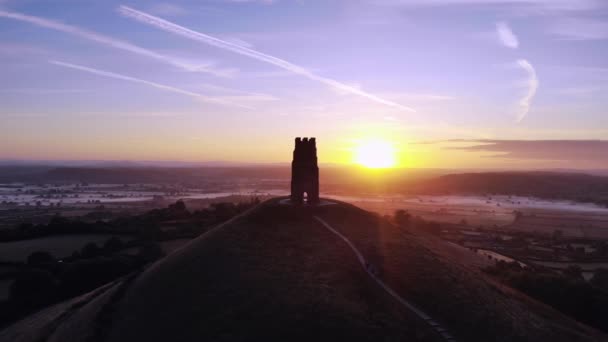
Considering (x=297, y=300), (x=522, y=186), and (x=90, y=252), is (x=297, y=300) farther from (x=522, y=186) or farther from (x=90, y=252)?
(x=522, y=186)

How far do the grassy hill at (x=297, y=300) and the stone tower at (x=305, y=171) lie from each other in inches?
173

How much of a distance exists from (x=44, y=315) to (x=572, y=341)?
909 inches

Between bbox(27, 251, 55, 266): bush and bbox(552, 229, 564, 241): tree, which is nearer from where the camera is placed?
bbox(27, 251, 55, 266): bush

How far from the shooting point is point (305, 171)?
2952 cm

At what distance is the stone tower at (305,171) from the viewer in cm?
2956

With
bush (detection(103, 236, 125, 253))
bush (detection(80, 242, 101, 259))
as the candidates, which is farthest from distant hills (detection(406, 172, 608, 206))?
bush (detection(80, 242, 101, 259))

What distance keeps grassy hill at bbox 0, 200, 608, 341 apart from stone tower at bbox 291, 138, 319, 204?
173 inches

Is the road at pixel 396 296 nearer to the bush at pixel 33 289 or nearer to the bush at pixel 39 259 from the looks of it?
the bush at pixel 33 289

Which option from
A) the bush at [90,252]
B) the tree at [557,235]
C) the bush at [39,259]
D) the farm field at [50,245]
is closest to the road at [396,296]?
the bush at [90,252]

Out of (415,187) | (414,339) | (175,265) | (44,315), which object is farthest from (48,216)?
(415,187)

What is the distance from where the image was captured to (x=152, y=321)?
16.6 meters

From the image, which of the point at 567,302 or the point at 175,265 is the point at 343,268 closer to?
the point at 175,265

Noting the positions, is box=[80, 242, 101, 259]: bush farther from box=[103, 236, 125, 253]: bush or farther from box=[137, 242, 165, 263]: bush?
box=[137, 242, 165, 263]: bush

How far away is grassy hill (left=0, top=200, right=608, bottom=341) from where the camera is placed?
15.7 m
